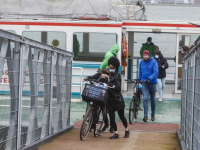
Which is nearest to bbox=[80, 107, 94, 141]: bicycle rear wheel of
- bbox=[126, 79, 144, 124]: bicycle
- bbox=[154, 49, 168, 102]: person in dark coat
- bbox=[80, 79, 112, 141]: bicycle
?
bbox=[80, 79, 112, 141]: bicycle

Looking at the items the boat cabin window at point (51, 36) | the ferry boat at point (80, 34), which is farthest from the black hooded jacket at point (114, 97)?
the boat cabin window at point (51, 36)

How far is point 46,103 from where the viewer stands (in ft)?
22.2

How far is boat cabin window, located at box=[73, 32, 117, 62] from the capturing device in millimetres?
14055

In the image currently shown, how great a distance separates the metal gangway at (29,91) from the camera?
491cm

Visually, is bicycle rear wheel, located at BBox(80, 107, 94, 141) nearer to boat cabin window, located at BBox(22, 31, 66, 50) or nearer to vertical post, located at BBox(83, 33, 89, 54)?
vertical post, located at BBox(83, 33, 89, 54)

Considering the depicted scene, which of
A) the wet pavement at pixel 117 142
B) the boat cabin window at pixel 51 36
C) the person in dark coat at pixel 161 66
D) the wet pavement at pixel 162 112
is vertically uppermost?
the boat cabin window at pixel 51 36

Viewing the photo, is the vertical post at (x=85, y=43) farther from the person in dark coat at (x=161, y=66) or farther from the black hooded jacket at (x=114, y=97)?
the black hooded jacket at (x=114, y=97)

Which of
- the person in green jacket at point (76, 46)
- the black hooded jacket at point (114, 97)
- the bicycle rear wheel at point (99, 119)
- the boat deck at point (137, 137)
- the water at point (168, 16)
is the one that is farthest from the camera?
the water at point (168, 16)

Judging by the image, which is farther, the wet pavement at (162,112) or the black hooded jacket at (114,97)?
the wet pavement at (162,112)

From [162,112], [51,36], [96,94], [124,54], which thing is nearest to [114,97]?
[96,94]

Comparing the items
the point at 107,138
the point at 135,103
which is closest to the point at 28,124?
the point at 107,138

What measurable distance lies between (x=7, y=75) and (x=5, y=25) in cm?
937

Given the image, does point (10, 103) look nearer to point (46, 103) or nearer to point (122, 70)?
point (46, 103)

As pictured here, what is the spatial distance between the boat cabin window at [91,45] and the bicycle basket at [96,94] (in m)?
6.90
